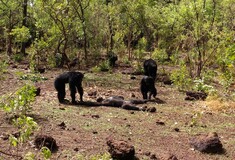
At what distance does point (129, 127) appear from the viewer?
8953 millimetres

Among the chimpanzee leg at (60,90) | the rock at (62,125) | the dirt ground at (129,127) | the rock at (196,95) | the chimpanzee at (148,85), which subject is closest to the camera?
the dirt ground at (129,127)

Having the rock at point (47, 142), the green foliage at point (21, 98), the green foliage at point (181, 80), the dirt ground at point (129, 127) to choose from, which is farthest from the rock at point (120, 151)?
the green foliage at point (181, 80)

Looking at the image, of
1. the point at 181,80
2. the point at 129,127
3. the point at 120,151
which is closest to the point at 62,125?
the point at 129,127

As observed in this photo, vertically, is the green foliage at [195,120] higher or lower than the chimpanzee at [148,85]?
lower

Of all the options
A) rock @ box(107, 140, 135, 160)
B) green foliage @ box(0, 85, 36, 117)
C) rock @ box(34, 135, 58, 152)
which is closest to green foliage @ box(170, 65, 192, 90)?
green foliage @ box(0, 85, 36, 117)

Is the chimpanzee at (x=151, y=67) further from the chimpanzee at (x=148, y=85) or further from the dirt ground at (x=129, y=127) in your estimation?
the chimpanzee at (x=148, y=85)

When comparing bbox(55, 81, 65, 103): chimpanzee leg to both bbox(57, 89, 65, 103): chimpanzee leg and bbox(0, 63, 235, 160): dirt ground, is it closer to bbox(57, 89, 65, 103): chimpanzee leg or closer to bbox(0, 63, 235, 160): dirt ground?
bbox(57, 89, 65, 103): chimpanzee leg

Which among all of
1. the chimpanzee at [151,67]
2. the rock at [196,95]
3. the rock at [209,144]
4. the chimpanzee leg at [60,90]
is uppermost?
the chimpanzee at [151,67]

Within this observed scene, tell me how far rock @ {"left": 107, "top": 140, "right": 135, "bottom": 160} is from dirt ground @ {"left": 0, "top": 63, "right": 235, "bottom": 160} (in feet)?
0.94

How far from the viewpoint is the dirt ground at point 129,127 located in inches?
283

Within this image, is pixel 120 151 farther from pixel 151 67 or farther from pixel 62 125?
pixel 151 67

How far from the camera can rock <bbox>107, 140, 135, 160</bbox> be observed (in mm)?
6605

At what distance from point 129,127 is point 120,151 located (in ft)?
7.70

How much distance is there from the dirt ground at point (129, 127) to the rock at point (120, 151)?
29cm
